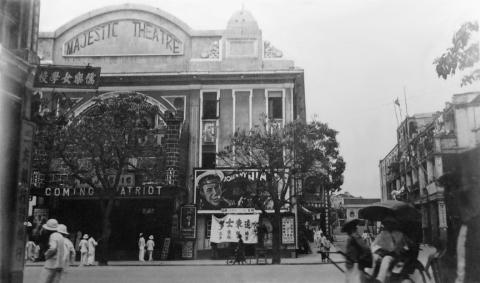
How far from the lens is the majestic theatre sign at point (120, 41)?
28.8 metres

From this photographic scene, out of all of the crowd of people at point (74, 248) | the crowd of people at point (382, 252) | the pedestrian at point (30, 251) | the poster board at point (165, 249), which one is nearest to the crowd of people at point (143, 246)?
the poster board at point (165, 249)

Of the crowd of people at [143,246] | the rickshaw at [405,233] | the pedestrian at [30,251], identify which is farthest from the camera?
the crowd of people at [143,246]

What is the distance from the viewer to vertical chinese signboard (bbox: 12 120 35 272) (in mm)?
9273

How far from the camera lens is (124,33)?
28.8 meters

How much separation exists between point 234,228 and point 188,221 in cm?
266

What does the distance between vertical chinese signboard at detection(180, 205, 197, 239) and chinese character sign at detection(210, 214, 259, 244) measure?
1.39m

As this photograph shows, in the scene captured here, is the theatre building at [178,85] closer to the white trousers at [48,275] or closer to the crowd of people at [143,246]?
the crowd of people at [143,246]

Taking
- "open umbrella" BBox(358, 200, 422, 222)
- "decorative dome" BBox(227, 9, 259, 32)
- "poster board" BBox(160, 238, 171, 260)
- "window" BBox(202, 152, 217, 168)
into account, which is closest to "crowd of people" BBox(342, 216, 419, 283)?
"open umbrella" BBox(358, 200, 422, 222)

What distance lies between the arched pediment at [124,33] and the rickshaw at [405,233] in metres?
22.7

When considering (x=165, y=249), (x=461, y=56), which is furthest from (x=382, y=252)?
(x=165, y=249)

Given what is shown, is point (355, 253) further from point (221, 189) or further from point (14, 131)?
point (221, 189)

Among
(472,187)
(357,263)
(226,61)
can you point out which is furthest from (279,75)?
(472,187)

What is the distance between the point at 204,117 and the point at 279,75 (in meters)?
4.72

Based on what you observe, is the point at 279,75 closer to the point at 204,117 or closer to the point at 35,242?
the point at 204,117
